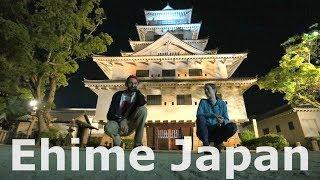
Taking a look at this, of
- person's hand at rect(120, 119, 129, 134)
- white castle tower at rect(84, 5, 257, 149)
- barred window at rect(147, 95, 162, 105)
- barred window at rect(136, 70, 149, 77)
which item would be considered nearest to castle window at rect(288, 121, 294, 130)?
white castle tower at rect(84, 5, 257, 149)

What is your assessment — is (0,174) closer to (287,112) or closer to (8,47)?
(8,47)

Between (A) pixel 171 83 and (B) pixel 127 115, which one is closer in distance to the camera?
(B) pixel 127 115

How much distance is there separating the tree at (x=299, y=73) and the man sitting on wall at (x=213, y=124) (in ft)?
41.8

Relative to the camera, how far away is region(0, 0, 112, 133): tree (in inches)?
595

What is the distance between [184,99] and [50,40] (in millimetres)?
11140

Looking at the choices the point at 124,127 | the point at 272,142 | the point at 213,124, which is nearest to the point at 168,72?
the point at 272,142

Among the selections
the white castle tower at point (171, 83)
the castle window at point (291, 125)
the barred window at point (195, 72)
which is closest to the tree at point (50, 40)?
the white castle tower at point (171, 83)

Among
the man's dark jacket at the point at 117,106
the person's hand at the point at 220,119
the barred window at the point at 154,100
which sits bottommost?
the person's hand at the point at 220,119

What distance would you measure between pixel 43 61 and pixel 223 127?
14.9 meters

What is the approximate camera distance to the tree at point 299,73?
15934 mm

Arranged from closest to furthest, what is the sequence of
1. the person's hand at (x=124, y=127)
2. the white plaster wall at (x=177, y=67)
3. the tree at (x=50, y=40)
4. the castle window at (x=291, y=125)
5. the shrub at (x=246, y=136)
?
1. the person's hand at (x=124, y=127)
2. the tree at (x=50, y=40)
3. the shrub at (x=246, y=136)
4. the white plaster wall at (x=177, y=67)
5. the castle window at (x=291, y=125)

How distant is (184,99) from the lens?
73.2 feet

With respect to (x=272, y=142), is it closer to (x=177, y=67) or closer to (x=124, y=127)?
(x=177, y=67)

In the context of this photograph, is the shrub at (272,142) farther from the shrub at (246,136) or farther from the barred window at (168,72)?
the barred window at (168,72)
